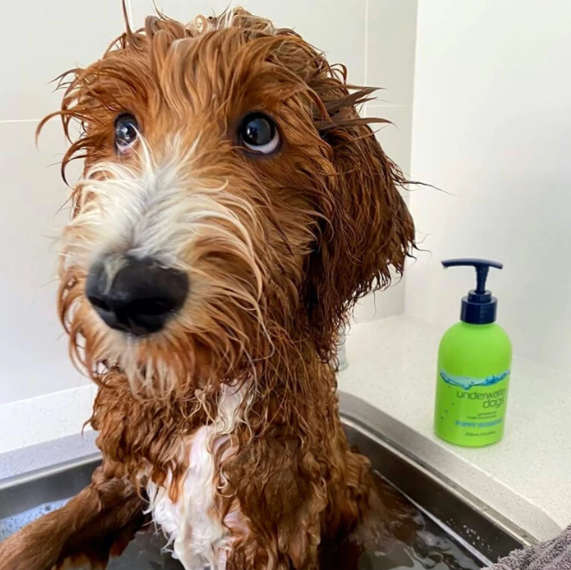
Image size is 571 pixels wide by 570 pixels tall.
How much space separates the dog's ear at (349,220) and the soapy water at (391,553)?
0.44 m

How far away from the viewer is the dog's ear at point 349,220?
848mm

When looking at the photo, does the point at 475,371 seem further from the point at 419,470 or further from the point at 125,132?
the point at 125,132

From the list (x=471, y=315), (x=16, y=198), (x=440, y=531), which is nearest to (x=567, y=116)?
(x=471, y=315)

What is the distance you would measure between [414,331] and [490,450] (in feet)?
1.88

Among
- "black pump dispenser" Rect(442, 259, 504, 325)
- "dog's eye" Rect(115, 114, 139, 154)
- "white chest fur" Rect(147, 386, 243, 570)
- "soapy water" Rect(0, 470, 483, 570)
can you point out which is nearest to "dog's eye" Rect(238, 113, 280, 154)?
"dog's eye" Rect(115, 114, 139, 154)

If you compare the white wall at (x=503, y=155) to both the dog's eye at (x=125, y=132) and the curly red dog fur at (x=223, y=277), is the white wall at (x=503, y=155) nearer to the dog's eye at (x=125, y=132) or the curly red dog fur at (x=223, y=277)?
the curly red dog fur at (x=223, y=277)

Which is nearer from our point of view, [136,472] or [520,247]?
[136,472]

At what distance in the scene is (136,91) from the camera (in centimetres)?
79

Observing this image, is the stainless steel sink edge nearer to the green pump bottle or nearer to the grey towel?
the green pump bottle

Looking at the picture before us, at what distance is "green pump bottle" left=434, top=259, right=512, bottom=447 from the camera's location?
46.3 inches

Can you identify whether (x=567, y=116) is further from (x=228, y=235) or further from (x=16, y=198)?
(x=16, y=198)

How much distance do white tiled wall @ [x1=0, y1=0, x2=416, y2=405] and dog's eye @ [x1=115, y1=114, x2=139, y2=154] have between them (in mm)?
417

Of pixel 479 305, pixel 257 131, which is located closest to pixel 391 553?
pixel 479 305

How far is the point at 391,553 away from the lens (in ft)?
3.82
